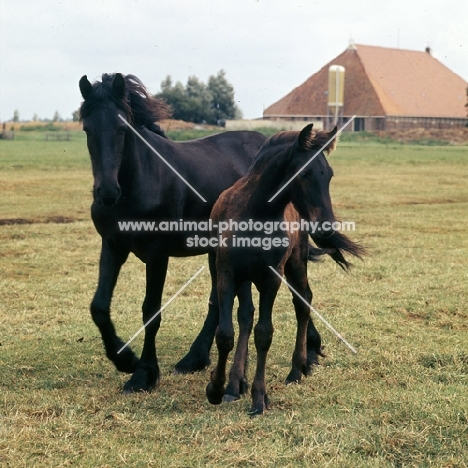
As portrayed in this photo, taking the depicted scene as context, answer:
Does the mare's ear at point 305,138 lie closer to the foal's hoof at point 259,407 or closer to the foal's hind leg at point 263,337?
the foal's hind leg at point 263,337

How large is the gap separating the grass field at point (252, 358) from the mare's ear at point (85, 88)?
208cm

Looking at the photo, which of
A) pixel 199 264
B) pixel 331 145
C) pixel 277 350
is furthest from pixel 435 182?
pixel 331 145

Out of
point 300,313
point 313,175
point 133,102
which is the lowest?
point 300,313

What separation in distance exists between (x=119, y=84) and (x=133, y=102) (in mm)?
398

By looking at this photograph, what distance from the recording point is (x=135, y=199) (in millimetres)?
5613

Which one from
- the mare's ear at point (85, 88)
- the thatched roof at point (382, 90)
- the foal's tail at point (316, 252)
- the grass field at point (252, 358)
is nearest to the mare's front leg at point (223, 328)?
→ the grass field at point (252, 358)

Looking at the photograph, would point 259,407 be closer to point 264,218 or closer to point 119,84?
point 264,218

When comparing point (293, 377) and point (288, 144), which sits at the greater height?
point (288, 144)

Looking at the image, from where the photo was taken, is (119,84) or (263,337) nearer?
(263,337)

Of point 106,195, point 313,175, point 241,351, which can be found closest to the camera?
point 313,175

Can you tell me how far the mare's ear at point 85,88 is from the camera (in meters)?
5.24

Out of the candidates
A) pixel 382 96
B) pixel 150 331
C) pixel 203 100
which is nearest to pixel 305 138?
pixel 150 331

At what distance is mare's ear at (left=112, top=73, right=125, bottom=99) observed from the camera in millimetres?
5301

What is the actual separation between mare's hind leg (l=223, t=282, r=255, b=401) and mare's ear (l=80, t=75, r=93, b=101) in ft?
5.63
